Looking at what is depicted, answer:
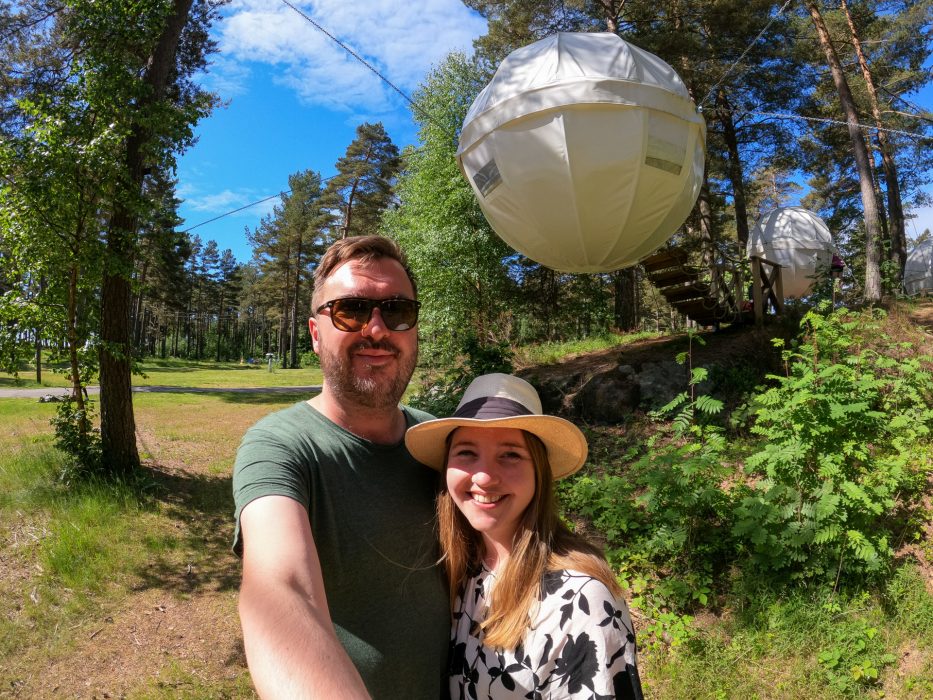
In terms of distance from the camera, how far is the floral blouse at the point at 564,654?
4.50ft

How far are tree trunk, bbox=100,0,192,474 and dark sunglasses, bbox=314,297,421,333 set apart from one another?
6.28m

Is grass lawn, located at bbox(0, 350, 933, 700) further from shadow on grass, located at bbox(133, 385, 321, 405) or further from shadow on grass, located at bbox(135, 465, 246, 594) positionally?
shadow on grass, located at bbox(133, 385, 321, 405)

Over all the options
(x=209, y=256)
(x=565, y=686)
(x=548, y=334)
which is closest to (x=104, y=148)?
(x=565, y=686)

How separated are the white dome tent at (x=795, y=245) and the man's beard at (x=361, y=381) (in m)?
11.7

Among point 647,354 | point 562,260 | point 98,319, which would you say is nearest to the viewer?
point 562,260

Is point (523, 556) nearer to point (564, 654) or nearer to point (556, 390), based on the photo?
point (564, 654)

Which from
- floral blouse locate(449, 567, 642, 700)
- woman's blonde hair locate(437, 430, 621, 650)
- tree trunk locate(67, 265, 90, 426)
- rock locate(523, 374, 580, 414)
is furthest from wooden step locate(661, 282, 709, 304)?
tree trunk locate(67, 265, 90, 426)

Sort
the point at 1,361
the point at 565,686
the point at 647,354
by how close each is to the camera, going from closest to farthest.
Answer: the point at 565,686 → the point at 1,361 → the point at 647,354

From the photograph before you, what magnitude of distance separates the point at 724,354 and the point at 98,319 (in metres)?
8.82

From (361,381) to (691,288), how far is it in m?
7.24

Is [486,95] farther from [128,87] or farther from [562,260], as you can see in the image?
[128,87]

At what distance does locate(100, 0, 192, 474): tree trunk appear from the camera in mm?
6867

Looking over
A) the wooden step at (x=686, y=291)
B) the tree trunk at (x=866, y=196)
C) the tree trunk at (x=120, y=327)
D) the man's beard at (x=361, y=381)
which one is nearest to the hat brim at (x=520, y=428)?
the man's beard at (x=361, y=381)

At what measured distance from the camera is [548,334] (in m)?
15.5
